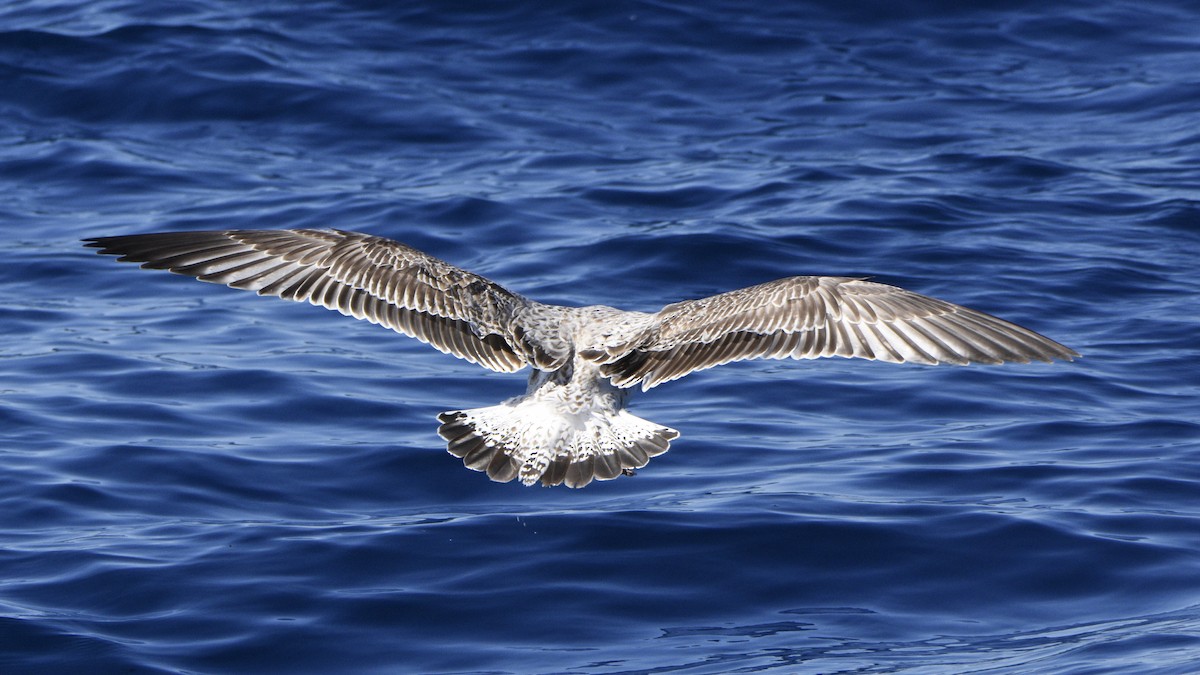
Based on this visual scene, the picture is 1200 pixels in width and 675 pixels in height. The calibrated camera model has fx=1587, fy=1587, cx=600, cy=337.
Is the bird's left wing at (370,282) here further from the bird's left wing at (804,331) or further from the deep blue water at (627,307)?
the deep blue water at (627,307)

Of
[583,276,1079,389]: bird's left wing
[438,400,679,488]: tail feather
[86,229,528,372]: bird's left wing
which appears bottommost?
[438,400,679,488]: tail feather

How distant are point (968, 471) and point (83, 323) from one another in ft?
18.0

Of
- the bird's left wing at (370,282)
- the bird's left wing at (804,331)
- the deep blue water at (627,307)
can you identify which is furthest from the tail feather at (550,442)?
the deep blue water at (627,307)

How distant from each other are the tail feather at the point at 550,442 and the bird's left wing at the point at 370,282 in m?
0.39

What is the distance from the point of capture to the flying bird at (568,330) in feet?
20.4

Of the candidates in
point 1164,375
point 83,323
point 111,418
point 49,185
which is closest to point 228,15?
point 49,185

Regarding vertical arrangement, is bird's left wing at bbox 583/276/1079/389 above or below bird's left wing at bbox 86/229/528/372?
below

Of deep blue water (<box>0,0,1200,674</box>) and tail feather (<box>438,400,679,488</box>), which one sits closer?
tail feather (<box>438,400,679,488</box>)

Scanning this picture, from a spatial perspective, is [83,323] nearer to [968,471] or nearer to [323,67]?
[323,67]

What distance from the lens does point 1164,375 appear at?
9.06 m

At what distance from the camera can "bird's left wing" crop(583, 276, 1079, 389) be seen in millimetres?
6254

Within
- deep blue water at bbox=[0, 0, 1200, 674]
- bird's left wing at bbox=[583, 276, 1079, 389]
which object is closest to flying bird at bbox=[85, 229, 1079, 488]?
bird's left wing at bbox=[583, 276, 1079, 389]

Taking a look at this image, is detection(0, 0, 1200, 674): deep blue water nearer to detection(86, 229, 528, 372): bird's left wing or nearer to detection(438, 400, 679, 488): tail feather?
detection(438, 400, 679, 488): tail feather

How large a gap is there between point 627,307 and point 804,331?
3530 mm
